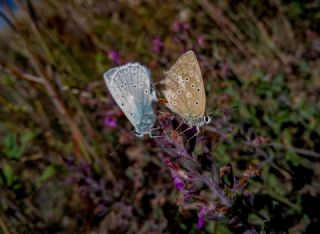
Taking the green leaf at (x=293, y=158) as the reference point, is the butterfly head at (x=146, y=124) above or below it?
above

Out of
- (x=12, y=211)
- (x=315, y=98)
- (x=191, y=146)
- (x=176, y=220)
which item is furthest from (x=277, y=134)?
(x=12, y=211)

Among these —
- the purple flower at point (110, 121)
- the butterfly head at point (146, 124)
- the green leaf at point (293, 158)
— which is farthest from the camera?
the purple flower at point (110, 121)

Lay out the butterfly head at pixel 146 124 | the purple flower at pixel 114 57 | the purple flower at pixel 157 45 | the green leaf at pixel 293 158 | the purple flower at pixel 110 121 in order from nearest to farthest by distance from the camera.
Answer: the butterfly head at pixel 146 124
the green leaf at pixel 293 158
the purple flower at pixel 110 121
the purple flower at pixel 157 45
the purple flower at pixel 114 57

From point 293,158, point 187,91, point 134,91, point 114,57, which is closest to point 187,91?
point 187,91

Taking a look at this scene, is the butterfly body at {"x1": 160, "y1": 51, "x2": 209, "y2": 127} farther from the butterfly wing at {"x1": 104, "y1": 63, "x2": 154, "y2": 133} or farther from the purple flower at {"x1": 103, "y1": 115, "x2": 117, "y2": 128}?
the purple flower at {"x1": 103, "y1": 115, "x2": 117, "y2": 128}

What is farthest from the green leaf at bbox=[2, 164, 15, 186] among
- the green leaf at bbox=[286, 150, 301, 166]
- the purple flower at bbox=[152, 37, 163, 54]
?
the green leaf at bbox=[286, 150, 301, 166]

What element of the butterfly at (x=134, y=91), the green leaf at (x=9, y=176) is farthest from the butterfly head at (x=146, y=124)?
the green leaf at (x=9, y=176)

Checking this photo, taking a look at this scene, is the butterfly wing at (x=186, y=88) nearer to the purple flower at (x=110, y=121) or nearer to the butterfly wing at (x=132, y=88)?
the butterfly wing at (x=132, y=88)
